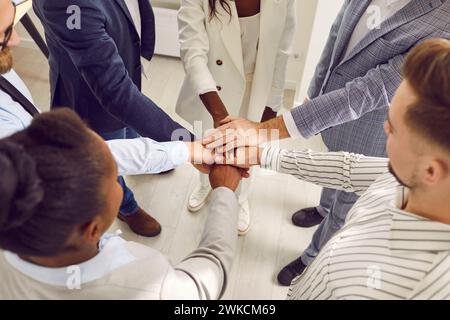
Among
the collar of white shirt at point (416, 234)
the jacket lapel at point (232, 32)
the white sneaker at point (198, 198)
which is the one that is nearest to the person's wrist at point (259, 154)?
the jacket lapel at point (232, 32)

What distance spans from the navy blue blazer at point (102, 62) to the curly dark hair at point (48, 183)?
1.75 feet

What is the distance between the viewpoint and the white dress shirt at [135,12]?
1.39m

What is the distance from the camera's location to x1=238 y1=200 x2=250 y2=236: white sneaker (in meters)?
2.00

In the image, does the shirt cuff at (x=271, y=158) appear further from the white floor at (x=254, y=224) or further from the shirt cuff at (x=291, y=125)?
the white floor at (x=254, y=224)

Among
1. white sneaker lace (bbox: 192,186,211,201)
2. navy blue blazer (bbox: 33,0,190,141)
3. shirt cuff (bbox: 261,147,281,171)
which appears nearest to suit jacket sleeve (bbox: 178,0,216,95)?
navy blue blazer (bbox: 33,0,190,141)

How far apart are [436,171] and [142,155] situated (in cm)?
79

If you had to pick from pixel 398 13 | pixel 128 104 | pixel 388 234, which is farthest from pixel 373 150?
pixel 128 104

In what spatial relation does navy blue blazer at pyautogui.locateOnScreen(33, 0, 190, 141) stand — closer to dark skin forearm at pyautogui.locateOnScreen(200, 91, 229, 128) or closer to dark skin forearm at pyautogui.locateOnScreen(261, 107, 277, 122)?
dark skin forearm at pyautogui.locateOnScreen(200, 91, 229, 128)

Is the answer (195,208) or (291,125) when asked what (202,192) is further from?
(291,125)

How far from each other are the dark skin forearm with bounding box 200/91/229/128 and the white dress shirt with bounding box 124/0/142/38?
344 millimetres
